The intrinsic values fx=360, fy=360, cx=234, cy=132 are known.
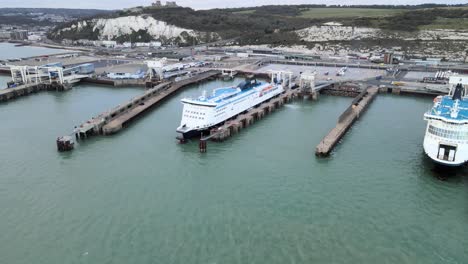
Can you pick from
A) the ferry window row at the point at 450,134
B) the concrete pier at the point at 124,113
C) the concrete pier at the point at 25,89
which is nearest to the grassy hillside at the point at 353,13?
the concrete pier at the point at 124,113

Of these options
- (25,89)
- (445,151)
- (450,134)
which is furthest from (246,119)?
(25,89)

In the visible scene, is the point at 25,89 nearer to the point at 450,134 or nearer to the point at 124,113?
the point at 124,113

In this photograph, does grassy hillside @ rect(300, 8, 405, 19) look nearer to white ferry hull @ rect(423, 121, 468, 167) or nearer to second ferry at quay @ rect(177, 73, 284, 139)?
second ferry at quay @ rect(177, 73, 284, 139)

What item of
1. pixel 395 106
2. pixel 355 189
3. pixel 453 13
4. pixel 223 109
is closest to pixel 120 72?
pixel 223 109

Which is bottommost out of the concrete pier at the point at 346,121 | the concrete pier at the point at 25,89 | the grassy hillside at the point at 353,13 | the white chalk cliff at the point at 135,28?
the concrete pier at the point at 346,121

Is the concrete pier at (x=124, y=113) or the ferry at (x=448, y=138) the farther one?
the concrete pier at (x=124, y=113)

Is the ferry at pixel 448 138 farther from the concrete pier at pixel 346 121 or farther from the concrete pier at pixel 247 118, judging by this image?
the concrete pier at pixel 247 118

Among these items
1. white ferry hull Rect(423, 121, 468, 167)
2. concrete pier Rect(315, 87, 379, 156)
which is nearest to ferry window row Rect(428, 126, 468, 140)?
white ferry hull Rect(423, 121, 468, 167)
